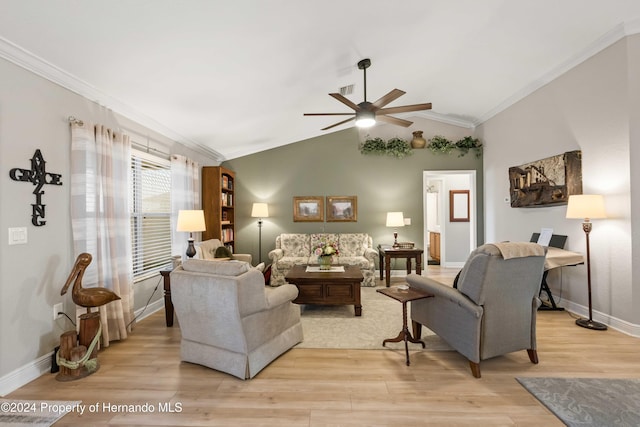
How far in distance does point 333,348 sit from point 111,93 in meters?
3.43

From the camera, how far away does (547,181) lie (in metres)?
4.06

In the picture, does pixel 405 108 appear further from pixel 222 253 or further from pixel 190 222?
pixel 222 253

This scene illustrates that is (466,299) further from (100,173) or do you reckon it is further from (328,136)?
(328,136)

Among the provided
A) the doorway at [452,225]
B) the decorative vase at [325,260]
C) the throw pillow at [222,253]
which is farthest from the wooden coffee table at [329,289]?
the doorway at [452,225]

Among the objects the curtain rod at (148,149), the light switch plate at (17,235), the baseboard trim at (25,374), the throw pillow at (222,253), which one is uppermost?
the curtain rod at (148,149)

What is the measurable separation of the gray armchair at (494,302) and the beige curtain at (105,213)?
318 centimetres

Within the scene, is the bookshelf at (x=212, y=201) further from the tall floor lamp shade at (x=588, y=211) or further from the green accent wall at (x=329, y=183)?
the tall floor lamp shade at (x=588, y=211)

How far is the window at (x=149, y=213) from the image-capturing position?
365cm

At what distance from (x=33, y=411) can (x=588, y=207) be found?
521 centimetres

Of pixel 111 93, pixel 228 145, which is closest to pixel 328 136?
pixel 228 145

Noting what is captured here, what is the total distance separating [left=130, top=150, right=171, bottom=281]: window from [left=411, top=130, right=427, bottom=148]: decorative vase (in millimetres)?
4627

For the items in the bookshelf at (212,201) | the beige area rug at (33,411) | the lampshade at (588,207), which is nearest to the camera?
the beige area rug at (33,411)

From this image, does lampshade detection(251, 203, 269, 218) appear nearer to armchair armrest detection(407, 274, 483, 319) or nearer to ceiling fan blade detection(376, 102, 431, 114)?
ceiling fan blade detection(376, 102, 431, 114)

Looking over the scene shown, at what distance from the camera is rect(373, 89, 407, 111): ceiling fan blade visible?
9.15 ft
